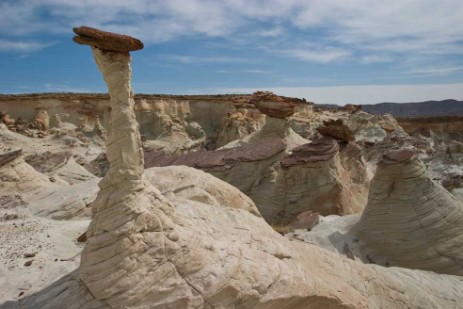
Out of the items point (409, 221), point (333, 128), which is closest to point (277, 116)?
point (333, 128)

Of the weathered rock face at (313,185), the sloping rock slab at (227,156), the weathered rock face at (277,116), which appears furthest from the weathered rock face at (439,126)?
the weathered rock face at (313,185)

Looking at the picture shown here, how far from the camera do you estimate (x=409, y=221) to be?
340 inches

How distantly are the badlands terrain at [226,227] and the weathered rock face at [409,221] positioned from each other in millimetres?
22

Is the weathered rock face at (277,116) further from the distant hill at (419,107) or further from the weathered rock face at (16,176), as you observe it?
the distant hill at (419,107)

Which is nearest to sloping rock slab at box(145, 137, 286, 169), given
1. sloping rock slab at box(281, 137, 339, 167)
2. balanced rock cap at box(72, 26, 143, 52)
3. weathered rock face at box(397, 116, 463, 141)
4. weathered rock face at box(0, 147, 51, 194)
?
sloping rock slab at box(281, 137, 339, 167)

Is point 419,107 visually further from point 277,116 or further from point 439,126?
point 277,116

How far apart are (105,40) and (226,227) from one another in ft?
8.32

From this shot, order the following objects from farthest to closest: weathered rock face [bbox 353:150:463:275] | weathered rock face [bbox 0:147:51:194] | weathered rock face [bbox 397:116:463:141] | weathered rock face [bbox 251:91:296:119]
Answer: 1. weathered rock face [bbox 397:116:463:141]
2. weathered rock face [bbox 251:91:296:119]
3. weathered rock face [bbox 0:147:51:194]
4. weathered rock face [bbox 353:150:463:275]

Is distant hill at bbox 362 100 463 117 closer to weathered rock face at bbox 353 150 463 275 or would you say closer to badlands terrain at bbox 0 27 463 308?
badlands terrain at bbox 0 27 463 308

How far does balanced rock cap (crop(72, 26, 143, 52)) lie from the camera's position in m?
3.92

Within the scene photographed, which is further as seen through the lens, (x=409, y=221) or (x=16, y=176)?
(x=16, y=176)

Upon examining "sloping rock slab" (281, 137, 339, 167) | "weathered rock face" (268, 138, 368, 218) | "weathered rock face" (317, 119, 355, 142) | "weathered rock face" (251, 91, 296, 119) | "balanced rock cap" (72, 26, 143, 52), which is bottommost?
"weathered rock face" (268, 138, 368, 218)

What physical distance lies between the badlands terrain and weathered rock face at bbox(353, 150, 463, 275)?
22 mm

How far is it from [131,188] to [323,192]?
9028 mm
